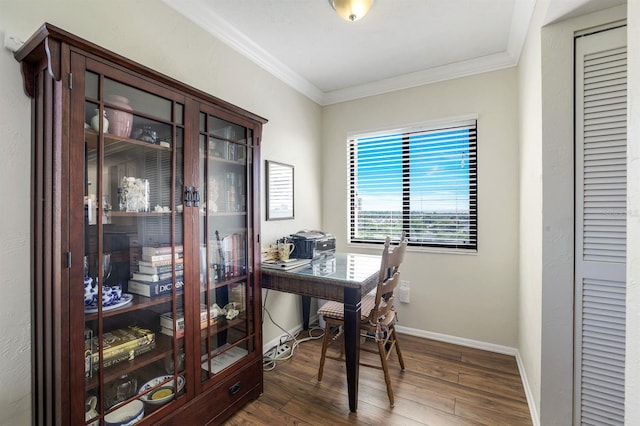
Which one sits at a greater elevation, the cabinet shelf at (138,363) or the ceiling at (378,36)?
the ceiling at (378,36)

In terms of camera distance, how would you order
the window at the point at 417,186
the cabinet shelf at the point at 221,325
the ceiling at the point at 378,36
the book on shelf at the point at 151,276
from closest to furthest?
the book on shelf at the point at 151,276 → the cabinet shelf at the point at 221,325 → the ceiling at the point at 378,36 → the window at the point at 417,186

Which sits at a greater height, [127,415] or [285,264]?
[285,264]

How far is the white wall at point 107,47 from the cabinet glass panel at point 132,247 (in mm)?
317

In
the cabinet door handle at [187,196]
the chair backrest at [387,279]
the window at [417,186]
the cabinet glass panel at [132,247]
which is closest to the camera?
the cabinet glass panel at [132,247]

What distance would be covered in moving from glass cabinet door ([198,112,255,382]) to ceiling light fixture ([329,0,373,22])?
0.92 meters

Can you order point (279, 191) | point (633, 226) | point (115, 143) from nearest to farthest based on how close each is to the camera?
1. point (633, 226)
2. point (115, 143)
3. point (279, 191)

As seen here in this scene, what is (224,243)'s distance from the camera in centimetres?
178

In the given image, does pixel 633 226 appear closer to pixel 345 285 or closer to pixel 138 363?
pixel 345 285

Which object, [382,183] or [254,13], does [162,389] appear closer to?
[254,13]

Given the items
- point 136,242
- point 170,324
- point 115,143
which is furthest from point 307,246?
point 115,143

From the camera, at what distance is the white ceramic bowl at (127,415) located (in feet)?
4.06

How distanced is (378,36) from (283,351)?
2.65 meters

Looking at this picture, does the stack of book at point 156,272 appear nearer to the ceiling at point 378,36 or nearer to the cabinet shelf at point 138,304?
the cabinet shelf at point 138,304

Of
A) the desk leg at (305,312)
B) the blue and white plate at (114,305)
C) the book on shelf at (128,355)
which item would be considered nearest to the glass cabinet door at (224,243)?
the book on shelf at (128,355)
